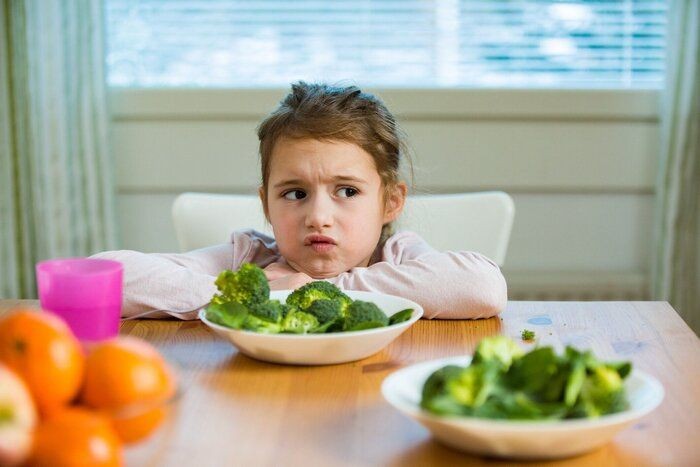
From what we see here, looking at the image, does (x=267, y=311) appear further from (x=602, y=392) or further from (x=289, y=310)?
(x=602, y=392)

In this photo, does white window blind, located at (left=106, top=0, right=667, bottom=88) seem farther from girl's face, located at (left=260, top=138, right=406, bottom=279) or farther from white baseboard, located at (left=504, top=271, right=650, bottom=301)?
girl's face, located at (left=260, top=138, right=406, bottom=279)

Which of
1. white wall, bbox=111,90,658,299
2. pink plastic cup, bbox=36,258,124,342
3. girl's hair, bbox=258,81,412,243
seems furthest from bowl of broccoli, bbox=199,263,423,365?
white wall, bbox=111,90,658,299

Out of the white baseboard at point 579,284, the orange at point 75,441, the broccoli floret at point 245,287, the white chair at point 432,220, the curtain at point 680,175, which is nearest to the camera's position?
the orange at point 75,441

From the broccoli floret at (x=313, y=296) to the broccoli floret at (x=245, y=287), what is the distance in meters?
0.04

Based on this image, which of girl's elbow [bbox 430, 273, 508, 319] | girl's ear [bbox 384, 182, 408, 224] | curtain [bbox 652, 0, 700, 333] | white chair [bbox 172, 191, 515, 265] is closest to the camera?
girl's elbow [bbox 430, 273, 508, 319]

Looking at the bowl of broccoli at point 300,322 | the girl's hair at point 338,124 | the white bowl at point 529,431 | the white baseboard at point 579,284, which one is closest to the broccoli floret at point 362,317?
the bowl of broccoli at point 300,322

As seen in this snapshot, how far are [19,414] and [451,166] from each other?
2.43 m

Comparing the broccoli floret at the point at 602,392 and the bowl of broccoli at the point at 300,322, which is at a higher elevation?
the broccoli floret at the point at 602,392

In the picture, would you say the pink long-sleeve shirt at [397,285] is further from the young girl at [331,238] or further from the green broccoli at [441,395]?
the green broccoli at [441,395]

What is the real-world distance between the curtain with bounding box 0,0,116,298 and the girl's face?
1.44 meters

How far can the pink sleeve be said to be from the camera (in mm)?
1333

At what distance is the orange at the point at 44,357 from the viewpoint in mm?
626

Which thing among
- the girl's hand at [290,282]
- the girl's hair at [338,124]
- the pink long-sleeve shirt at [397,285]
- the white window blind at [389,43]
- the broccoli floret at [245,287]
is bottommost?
the girl's hand at [290,282]

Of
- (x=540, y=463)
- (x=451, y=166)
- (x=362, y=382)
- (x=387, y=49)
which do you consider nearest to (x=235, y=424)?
(x=362, y=382)
